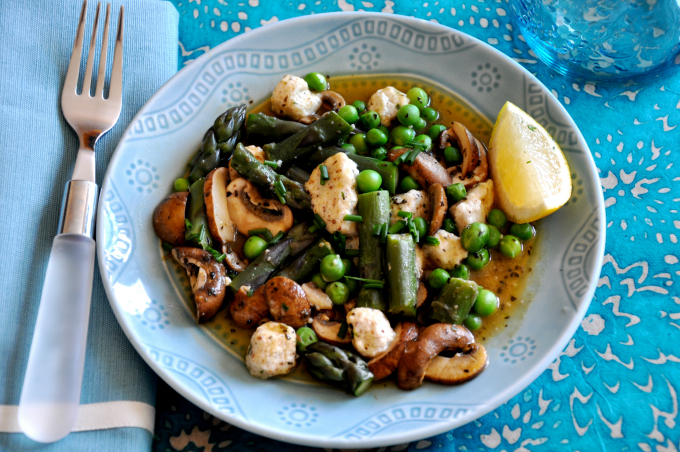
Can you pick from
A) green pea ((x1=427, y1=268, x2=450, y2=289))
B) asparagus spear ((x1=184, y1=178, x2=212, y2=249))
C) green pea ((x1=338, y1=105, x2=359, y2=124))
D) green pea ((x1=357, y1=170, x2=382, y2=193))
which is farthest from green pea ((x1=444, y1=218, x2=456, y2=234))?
asparagus spear ((x1=184, y1=178, x2=212, y2=249))

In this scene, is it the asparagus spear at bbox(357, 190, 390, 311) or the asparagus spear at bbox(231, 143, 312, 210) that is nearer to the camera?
the asparagus spear at bbox(357, 190, 390, 311)

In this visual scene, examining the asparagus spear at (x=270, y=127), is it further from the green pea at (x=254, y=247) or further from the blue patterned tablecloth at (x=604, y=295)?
the blue patterned tablecloth at (x=604, y=295)

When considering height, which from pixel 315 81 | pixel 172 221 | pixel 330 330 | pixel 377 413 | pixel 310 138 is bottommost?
pixel 377 413

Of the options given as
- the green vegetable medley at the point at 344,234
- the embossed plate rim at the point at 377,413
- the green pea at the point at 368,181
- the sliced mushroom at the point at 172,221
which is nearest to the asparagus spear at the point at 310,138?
the green vegetable medley at the point at 344,234

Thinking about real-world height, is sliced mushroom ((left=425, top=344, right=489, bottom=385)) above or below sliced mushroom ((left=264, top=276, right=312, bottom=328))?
below

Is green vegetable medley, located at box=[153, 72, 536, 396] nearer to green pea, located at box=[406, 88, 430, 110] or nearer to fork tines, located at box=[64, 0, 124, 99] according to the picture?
green pea, located at box=[406, 88, 430, 110]

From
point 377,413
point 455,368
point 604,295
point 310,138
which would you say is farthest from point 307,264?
point 604,295

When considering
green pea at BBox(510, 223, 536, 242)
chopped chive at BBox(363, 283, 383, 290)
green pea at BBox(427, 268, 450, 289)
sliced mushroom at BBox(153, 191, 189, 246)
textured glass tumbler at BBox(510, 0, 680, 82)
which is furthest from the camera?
textured glass tumbler at BBox(510, 0, 680, 82)

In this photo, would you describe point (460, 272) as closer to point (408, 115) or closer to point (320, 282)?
point (320, 282)
